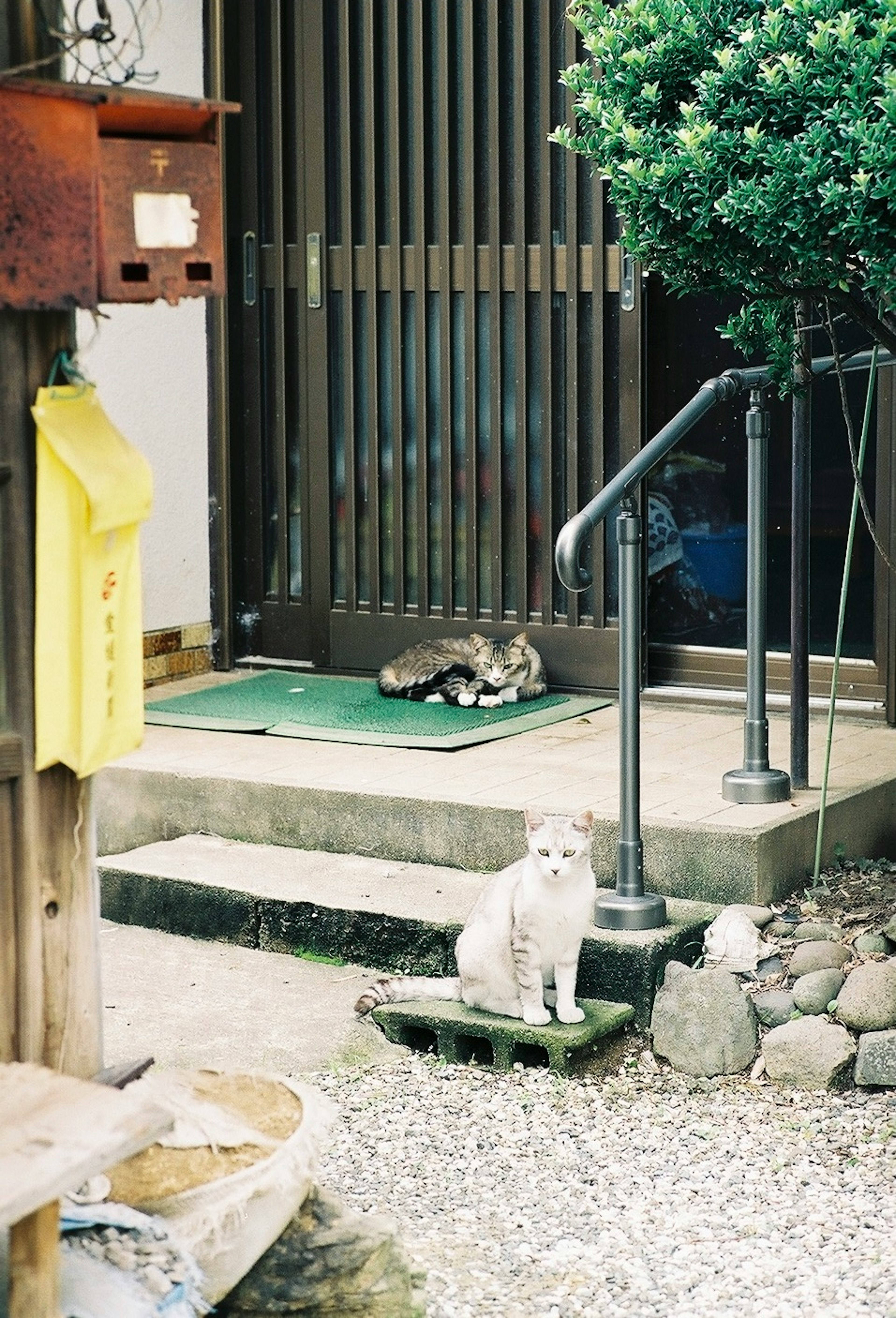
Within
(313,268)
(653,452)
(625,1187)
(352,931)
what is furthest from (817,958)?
(313,268)

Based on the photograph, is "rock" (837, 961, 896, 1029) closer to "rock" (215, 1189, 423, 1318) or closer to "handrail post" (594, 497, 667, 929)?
"handrail post" (594, 497, 667, 929)

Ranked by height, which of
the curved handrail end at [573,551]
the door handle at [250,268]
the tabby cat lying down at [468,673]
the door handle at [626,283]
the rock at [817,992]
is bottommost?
the rock at [817,992]

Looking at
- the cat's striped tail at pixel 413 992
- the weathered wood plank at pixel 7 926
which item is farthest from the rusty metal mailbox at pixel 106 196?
the cat's striped tail at pixel 413 992

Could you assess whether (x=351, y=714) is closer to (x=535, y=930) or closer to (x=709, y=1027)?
(x=535, y=930)

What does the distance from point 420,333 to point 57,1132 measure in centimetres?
473

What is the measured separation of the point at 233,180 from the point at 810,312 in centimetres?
265

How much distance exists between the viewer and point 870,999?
443 centimetres

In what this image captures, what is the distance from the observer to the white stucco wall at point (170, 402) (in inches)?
274

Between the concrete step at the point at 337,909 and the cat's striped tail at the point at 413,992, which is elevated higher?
the concrete step at the point at 337,909

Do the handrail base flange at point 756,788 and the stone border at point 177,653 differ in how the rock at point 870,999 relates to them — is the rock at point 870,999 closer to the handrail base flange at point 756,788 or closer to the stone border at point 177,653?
the handrail base flange at point 756,788

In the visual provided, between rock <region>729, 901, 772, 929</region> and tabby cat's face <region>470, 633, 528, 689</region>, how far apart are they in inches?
73.7

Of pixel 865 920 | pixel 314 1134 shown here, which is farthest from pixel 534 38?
pixel 314 1134

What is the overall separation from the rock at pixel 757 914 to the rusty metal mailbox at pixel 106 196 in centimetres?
254

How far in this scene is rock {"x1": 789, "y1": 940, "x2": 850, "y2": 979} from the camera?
462 cm
